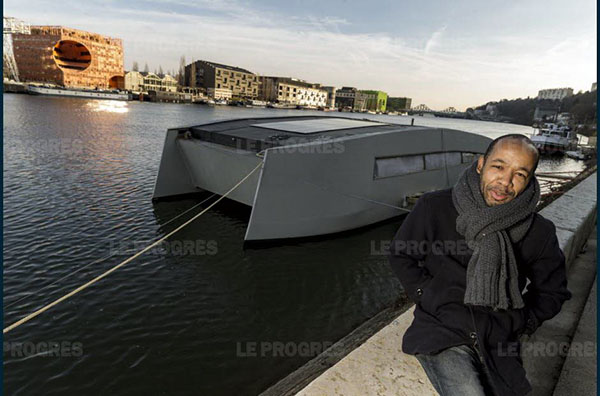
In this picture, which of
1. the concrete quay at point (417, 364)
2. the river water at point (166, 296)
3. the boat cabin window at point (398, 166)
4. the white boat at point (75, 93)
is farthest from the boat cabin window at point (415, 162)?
the white boat at point (75, 93)

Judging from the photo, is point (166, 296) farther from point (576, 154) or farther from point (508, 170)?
point (576, 154)

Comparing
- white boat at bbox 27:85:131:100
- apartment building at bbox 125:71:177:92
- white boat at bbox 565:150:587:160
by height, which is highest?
apartment building at bbox 125:71:177:92

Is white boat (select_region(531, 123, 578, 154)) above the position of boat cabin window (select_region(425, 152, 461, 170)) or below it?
above

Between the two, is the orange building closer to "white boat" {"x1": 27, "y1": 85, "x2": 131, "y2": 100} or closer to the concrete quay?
"white boat" {"x1": 27, "y1": 85, "x2": 131, "y2": 100}

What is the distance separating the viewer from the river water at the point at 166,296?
209 inches

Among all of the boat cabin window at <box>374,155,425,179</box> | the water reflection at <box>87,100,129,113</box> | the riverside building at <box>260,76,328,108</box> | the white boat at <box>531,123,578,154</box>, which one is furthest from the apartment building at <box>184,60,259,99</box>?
the boat cabin window at <box>374,155,425,179</box>

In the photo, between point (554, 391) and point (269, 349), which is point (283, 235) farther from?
point (554, 391)

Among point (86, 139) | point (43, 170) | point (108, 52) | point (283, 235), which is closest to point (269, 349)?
point (283, 235)

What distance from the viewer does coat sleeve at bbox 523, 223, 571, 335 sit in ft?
7.60

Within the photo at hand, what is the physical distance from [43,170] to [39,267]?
11014mm

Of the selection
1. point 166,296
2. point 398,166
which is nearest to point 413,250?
point 166,296

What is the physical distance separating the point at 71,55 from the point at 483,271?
133m

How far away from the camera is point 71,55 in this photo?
104438 mm

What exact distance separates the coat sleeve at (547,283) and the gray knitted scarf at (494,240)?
8.5 inches
